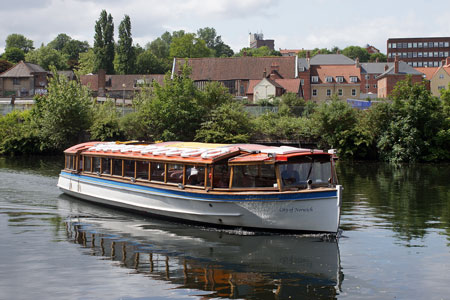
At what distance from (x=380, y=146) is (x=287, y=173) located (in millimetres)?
34951

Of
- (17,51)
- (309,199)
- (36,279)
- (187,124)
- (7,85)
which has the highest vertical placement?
(17,51)

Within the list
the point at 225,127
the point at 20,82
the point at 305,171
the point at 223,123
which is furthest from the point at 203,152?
the point at 20,82

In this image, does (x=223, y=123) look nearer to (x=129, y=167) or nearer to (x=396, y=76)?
(x=129, y=167)

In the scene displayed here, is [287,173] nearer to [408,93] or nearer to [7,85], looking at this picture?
[408,93]

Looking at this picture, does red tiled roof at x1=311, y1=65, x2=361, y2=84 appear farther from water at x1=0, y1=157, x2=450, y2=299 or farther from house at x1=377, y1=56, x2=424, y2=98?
water at x1=0, y1=157, x2=450, y2=299

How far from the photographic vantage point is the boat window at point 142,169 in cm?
2572

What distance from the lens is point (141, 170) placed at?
2580cm

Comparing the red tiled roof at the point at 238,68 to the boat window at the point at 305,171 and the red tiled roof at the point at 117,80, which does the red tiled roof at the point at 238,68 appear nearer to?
the red tiled roof at the point at 117,80

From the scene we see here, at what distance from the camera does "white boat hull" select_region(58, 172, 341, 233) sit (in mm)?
19812

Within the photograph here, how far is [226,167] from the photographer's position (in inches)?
871

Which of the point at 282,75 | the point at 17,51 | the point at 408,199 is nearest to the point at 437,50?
the point at 282,75

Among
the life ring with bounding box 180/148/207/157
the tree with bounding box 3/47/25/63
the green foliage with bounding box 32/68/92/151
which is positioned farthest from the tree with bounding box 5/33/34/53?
the life ring with bounding box 180/148/207/157

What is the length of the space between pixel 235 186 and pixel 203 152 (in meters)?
2.57

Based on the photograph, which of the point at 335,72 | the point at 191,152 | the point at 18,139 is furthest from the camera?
the point at 335,72
